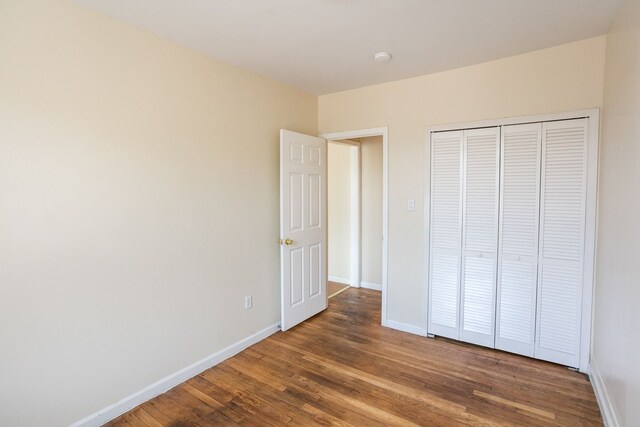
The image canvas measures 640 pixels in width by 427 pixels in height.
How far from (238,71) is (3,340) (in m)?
2.40

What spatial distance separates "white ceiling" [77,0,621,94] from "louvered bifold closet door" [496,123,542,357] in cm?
73

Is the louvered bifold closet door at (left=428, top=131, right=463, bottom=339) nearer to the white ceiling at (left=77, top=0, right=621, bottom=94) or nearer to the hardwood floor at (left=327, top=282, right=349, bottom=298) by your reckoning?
the white ceiling at (left=77, top=0, right=621, bottom=94)

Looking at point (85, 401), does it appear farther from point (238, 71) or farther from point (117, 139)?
point (238, 71)

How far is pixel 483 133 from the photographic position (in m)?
2.82

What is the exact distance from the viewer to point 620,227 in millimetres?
1837

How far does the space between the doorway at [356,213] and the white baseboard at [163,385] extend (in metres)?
1.74

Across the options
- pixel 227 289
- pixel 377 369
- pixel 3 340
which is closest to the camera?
pixel 3 340

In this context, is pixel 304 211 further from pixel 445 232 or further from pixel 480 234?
pixel 480 234

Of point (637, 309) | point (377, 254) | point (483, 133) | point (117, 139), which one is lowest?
point (377, 254)

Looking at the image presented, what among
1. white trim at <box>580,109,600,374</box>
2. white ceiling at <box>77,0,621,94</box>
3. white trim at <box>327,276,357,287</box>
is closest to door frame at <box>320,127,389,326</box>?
white ceiling at <box>77,0,621,94</box>

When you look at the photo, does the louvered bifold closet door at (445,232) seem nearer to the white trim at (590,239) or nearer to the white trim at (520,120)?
the white trim at (520,120)

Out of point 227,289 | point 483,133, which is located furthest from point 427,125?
point 227,289

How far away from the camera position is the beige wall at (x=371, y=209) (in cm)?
459

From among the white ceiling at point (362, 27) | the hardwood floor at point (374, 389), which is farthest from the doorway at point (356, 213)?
the white ceiling at point (362, 27)
